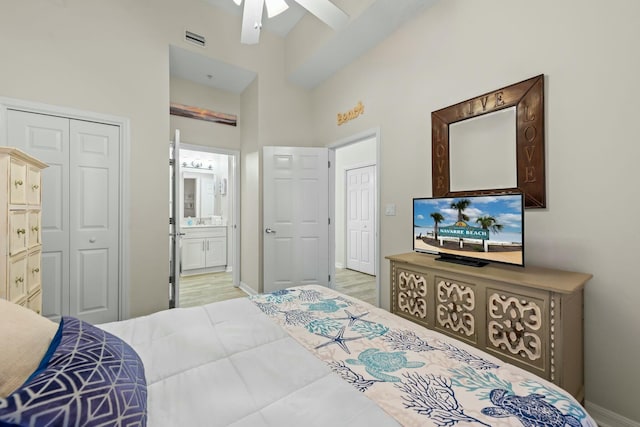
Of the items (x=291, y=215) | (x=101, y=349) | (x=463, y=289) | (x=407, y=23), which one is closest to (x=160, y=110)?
(x=291, y=215)

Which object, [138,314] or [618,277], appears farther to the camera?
[138,314]

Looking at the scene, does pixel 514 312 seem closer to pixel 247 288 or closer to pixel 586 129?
pixel 586 129

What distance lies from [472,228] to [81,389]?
2082mm

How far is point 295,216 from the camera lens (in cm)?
369

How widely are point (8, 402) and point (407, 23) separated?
3353mm

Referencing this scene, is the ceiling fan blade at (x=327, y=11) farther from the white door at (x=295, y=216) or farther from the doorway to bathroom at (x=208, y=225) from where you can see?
the doorway to bathroom at (x=208, y=225)

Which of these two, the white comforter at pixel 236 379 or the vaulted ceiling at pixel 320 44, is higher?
the vaulted ceiling at pixel 320 44

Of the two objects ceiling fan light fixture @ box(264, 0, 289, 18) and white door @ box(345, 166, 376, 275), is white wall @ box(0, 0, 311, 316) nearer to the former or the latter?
ceiling fan light fixture @ box(264, 0, 289, 18)

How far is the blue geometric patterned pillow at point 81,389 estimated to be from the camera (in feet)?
1.52

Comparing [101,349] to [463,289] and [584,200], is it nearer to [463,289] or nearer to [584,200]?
[463,289]

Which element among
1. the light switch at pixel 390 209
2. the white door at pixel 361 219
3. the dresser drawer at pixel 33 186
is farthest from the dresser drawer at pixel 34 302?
Result: the white door at pixel 361 219

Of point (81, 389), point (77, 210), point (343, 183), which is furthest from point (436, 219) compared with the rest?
point (343, 183)

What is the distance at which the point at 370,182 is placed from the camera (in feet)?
16.5

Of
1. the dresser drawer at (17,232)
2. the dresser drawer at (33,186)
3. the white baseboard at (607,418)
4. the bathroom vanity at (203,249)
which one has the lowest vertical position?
the white baseboard at (607,418)
